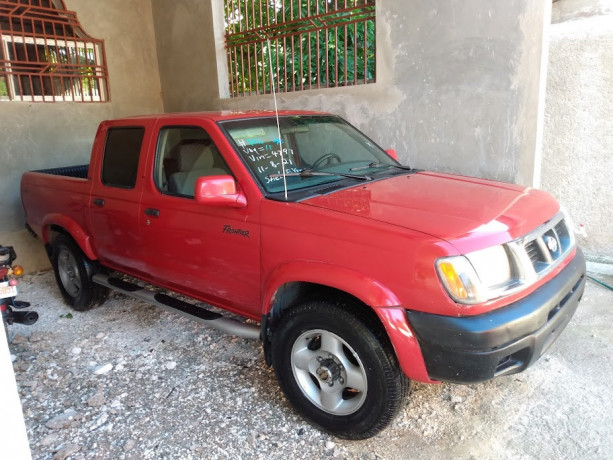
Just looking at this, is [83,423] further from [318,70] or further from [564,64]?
[564,64]

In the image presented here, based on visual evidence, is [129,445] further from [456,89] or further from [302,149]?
[456,89]

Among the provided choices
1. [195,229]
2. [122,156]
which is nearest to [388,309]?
[195,229]

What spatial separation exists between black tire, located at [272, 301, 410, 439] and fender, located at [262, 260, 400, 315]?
15cm

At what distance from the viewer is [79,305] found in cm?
489

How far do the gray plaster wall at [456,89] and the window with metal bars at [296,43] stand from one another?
379 millimetres

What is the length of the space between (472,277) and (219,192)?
4.98 ft

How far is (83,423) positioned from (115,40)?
233 inches

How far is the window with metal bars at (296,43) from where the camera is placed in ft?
18.5

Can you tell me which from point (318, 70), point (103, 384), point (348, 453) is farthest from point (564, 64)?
point (103, 384)

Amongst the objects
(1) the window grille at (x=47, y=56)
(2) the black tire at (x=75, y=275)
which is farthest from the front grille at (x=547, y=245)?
(1) the window grille at (x=47, y=56)

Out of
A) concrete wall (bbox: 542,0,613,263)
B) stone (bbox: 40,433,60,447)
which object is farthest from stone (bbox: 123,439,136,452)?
concrete wall (bbox: 542,0,613,263)

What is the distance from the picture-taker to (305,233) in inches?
106

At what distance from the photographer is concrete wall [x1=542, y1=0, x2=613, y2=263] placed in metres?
4.83

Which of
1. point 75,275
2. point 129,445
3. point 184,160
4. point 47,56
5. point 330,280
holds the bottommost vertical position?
point 129,445
